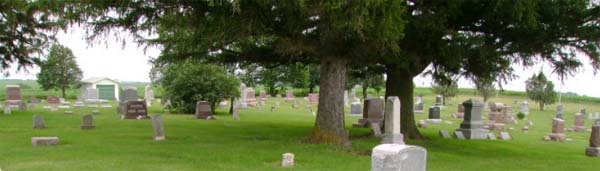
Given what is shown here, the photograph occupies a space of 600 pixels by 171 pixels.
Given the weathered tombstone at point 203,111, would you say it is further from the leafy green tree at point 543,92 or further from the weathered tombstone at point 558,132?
the leafy green tree at point 543,92

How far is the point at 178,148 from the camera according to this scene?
38.7 ft

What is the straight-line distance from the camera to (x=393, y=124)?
11898 millimetres

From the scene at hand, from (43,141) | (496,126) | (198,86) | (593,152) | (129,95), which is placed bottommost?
(593,152)

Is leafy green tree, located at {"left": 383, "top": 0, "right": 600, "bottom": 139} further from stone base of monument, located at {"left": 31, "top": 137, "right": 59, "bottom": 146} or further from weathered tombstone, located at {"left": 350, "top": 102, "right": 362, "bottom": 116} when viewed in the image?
weathered tombstone, located at {"left": 350, "top": 102, "right": 362, "bottom": 116}

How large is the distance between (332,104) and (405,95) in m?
4.70

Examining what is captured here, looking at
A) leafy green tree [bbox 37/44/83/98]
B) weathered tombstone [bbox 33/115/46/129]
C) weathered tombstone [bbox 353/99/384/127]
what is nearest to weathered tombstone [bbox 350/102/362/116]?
weathered tombstone [bbox 353/99/384/127]

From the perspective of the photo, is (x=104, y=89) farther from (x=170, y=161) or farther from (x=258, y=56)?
(x=170, y=161)

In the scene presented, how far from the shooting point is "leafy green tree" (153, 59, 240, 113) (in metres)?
25.6

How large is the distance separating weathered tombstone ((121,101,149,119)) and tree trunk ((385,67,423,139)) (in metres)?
10.9

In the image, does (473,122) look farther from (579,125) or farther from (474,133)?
(579,125)

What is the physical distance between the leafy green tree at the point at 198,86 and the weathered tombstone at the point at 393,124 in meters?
14.8

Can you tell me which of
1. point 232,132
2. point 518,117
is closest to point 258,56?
point 232,132

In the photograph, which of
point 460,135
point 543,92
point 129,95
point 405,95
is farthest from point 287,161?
point 543,92

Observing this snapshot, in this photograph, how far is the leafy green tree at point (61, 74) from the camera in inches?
1953
